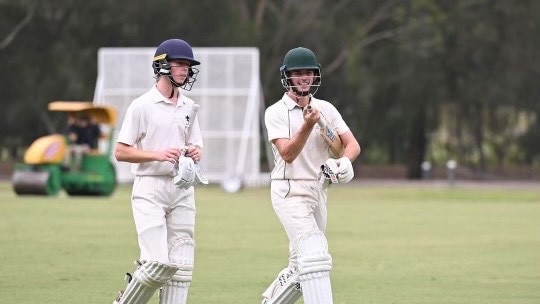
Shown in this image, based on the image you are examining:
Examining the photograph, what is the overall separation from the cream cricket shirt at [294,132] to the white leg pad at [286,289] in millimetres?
726

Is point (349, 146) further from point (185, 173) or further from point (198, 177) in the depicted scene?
point (185, 173)

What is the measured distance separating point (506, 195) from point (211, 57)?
10.8 m

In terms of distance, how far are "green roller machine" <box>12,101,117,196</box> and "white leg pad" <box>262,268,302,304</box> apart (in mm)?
22033

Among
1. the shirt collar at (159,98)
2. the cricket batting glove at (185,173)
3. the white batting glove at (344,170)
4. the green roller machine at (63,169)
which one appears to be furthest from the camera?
the green roller machine at (63,169)

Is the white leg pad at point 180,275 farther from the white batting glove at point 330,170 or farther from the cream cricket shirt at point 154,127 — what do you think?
the white batting glove at point 330,170

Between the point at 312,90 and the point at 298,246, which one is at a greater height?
the point at 312,90

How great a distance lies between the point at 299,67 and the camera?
1012cm

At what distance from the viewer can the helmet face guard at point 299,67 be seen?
10.1m

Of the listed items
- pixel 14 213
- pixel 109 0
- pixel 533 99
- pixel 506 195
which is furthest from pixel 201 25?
pixel 14 213

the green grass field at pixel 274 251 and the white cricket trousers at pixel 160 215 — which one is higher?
the white cricket trousers at pixel 160 215

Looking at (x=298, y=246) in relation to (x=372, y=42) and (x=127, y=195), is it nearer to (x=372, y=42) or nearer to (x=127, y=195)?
(x=127, y=195)

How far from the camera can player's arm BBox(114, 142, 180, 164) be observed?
9969 millimetres

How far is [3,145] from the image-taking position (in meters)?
61.6

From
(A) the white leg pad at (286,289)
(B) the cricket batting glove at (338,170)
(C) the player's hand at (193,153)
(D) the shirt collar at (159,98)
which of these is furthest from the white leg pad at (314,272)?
(D) the shirt collar at (159,98)
